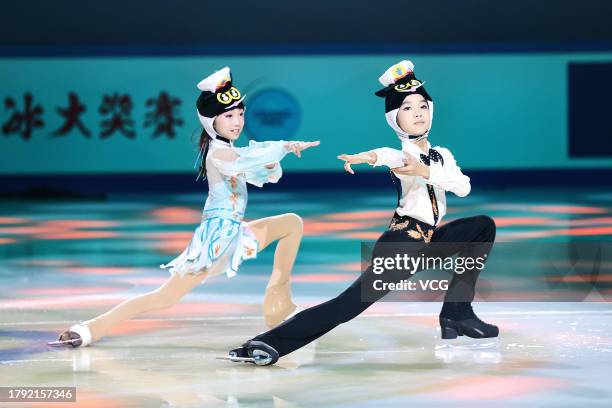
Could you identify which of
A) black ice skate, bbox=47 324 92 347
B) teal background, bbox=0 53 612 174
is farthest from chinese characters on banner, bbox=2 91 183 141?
black ice skate, bbox=47 324 92 347

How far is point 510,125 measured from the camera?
19984 mm

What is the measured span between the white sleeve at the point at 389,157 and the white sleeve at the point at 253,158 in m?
0.66

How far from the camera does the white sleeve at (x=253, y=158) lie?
7085 millimetres

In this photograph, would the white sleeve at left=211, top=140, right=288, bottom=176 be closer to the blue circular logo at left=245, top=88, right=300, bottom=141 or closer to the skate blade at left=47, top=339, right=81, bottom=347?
the skate blade at left=47, top=339, right=81, bottom=347

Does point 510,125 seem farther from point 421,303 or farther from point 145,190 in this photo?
point 421,303

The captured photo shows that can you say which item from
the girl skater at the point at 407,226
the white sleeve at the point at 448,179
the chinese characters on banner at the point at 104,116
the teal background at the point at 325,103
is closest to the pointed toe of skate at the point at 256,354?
the girl skater at the point at 407,226

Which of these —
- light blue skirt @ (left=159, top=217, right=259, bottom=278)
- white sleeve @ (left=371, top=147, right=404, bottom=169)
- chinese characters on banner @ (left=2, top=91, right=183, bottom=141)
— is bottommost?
light blue skirt @ (left=159, top=217, right=259, bottom=278)

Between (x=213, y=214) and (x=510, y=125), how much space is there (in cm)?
1319

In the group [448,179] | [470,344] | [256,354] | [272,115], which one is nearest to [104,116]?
[272,115]

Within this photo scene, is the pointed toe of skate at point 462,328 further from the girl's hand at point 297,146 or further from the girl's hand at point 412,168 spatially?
the girl's hand at point 297,146

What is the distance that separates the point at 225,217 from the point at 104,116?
12770 mm

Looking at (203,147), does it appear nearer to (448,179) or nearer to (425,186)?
(425,186)

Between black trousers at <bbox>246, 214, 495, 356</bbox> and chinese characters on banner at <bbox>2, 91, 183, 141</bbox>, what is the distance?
1320 cm

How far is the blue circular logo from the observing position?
19656 millimetres
